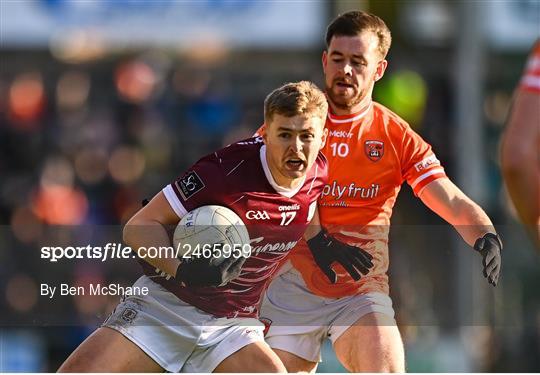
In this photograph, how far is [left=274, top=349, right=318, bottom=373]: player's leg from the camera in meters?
7.40

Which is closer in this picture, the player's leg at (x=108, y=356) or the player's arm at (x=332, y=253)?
the player's leg at (x=108, y=356)

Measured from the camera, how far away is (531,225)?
5250 millimetres

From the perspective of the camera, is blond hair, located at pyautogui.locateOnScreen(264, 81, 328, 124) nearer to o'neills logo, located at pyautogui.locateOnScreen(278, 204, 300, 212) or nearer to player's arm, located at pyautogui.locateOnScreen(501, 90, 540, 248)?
o'neills logo, located at pyautogui.locateOnScreen(278, 204, 300, 212)

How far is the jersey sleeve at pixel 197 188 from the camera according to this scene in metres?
6.64

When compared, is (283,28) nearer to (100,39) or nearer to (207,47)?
(207,47)

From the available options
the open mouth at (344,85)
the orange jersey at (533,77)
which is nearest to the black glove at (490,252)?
the open mouth at (344,85)

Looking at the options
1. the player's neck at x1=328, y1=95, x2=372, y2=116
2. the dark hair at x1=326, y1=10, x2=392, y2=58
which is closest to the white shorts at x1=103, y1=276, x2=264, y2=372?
the player's neck at x1=328, y1=95, x2=372, y2=116

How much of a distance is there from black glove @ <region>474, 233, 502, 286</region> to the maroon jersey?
37.5 inches

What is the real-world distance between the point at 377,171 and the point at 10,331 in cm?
507

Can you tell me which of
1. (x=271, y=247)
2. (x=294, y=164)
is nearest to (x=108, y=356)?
(x=271, y=247)

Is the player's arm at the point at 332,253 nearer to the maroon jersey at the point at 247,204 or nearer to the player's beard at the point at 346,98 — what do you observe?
the maroon jersey at the point at 247,204

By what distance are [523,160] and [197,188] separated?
2093 millimetres

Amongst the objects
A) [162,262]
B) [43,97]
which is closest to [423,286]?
[162,262]

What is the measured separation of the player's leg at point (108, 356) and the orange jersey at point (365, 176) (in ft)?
3.83
